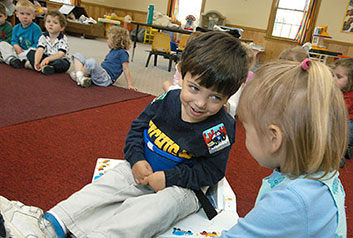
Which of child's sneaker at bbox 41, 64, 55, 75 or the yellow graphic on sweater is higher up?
the yellow graphic on sweater

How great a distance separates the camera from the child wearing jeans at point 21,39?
2953mm

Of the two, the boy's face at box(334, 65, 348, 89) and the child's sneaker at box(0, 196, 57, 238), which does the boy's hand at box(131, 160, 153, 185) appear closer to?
the child's sneaker at box(0, 196, 57, 238)

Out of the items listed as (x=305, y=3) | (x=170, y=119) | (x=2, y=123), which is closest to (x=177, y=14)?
(x=305, y=3)

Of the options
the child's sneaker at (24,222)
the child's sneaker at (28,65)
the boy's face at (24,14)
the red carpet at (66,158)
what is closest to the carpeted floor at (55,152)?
the red carpet at (66,158)

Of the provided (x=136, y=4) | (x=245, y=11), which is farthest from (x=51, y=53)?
(x=136, y=4)

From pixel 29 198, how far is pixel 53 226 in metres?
0.31

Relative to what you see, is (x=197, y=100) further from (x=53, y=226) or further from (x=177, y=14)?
(x=177, y=14)

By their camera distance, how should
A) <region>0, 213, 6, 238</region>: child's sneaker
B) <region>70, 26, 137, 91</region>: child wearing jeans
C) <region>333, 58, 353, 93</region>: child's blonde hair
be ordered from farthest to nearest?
<region>70, 26, 137, 91</region>: child wearing jeans < <region>333, 58, 353, 93</region>: child's blonde hair < <region>0, 213, 6, 238</region>: child's sneaker

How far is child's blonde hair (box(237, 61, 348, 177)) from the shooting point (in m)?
A: 0.46

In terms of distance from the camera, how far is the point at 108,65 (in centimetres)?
288

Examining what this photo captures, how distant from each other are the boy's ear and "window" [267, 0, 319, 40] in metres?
6.00

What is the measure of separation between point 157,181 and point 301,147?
50cm

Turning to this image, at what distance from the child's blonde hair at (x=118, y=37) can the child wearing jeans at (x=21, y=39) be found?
90cm

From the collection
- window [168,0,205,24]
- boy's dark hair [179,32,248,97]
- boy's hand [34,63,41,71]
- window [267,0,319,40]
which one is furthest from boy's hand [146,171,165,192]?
window [168,0,205,24]
